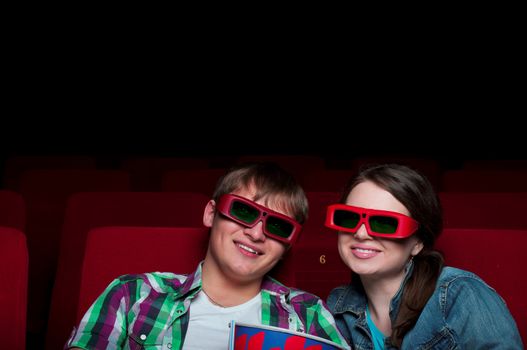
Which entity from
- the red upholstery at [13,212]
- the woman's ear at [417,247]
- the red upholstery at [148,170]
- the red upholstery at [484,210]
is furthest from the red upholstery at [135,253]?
the red upholstery at [148,170]

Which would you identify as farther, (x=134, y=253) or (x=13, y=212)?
(x=13, y=212)

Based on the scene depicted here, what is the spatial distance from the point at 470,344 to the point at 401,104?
5615 millimetres

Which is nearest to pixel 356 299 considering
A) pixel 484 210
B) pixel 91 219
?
pixel 484 210

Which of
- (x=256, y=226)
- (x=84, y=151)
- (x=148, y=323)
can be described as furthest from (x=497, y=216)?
(x=84, y=151)

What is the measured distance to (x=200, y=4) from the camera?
654 centimetres

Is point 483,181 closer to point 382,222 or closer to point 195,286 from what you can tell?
point 382,222

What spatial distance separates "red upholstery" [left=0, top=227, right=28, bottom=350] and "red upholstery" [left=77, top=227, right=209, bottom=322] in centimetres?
20

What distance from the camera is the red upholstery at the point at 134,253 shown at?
149 cm

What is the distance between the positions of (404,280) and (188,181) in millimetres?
1369

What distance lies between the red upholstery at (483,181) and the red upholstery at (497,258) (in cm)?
112

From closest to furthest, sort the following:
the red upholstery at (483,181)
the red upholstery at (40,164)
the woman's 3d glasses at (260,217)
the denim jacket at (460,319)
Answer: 1. the denim jacket at (460,319)
2. the woman's 3d glasses at (260,217)
3. the red upholstery at (483,181)
4. the red upholstery at (40,164)

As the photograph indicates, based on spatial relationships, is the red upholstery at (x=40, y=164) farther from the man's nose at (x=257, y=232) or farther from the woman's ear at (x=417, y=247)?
the woman's ear at (x=417, y=247)

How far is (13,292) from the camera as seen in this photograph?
50.3 inches

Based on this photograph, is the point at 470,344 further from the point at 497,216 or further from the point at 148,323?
the point at 497,216
